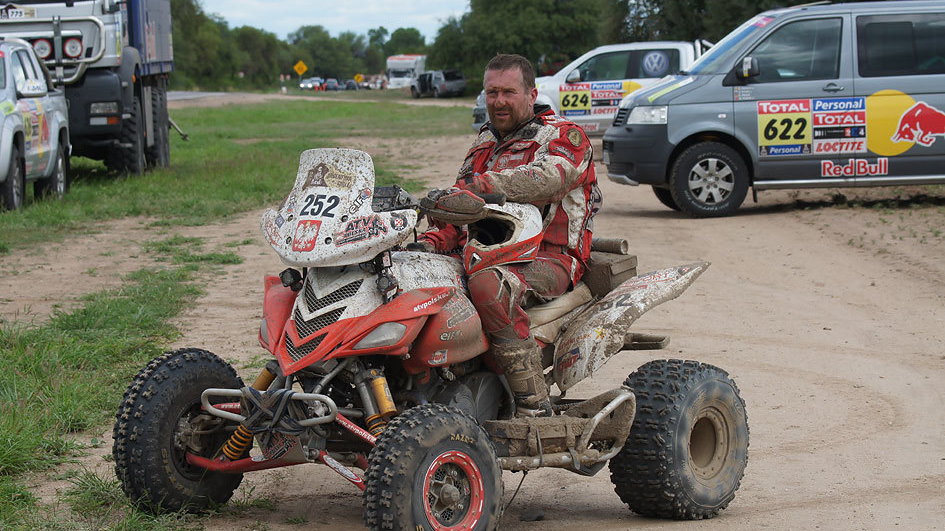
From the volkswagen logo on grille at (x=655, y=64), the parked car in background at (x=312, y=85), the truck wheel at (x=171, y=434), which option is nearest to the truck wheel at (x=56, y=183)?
the volkswagen logo on grille at (x=655, y=64)

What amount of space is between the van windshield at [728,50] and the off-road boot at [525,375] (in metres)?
9.38

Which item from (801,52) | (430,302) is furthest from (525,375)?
(801,52)

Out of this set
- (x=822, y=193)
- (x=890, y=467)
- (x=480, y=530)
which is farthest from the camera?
(x=822, y=193)

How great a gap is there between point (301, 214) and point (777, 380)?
3844mm

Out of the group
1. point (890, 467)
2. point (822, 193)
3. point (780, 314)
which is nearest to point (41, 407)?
point (890, 467)

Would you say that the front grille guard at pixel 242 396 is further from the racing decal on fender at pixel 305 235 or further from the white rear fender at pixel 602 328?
the white rear fender at pixel 602 328

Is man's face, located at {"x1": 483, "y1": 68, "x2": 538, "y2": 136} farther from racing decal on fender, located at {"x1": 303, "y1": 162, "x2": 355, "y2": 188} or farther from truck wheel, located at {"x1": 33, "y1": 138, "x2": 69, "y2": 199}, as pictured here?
truck wheel, located at {"x1": 33, "y1": 138, "x2": 69, "y2": 199}

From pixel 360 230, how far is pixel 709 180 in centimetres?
994

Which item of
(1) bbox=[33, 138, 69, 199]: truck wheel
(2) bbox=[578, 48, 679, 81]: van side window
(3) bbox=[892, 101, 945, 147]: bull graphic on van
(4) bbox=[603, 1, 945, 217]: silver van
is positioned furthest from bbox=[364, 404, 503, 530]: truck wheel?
(2) bbox=[578, 48, 679, 81]: van side window

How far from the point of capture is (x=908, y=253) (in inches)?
440

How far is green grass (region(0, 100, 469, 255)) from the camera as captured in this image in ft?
44.3

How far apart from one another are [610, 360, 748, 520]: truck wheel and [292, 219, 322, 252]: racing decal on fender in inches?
59.5

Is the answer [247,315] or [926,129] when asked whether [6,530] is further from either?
[926,129]

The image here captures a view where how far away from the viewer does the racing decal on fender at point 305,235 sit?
4.27m
